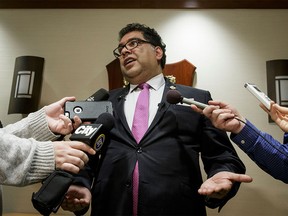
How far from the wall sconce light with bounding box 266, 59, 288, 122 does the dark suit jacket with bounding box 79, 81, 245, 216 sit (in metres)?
1.16

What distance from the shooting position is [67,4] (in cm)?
268

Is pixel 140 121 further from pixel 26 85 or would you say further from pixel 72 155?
pixel 26 85

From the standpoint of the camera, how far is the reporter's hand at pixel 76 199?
47.8 inches

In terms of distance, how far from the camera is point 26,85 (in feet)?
8.02

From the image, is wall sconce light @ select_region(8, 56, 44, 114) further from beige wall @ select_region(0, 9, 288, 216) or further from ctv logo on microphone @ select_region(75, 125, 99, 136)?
ctv logo on microphone @ select_region(75, 125, 99, 136)

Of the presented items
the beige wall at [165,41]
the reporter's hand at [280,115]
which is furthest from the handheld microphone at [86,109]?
the beige wall at [165,41]

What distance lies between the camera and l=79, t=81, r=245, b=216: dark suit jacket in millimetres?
1248

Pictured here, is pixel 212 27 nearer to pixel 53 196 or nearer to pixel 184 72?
pixel 184 72

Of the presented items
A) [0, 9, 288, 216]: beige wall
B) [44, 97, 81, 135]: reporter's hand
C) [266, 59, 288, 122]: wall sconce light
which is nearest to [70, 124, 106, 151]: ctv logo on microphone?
[44, 97, 81, 135]: reporter's hand

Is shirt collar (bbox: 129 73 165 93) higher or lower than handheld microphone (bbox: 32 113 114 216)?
higher

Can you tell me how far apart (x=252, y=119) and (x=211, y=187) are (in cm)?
148

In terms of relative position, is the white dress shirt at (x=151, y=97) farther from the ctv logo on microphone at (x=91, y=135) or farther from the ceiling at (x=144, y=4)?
the ceiling at (x=144, y=4)

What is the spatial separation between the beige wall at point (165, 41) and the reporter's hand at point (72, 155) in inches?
65.8

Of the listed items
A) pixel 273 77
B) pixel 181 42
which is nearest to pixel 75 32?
pixel 181 42
